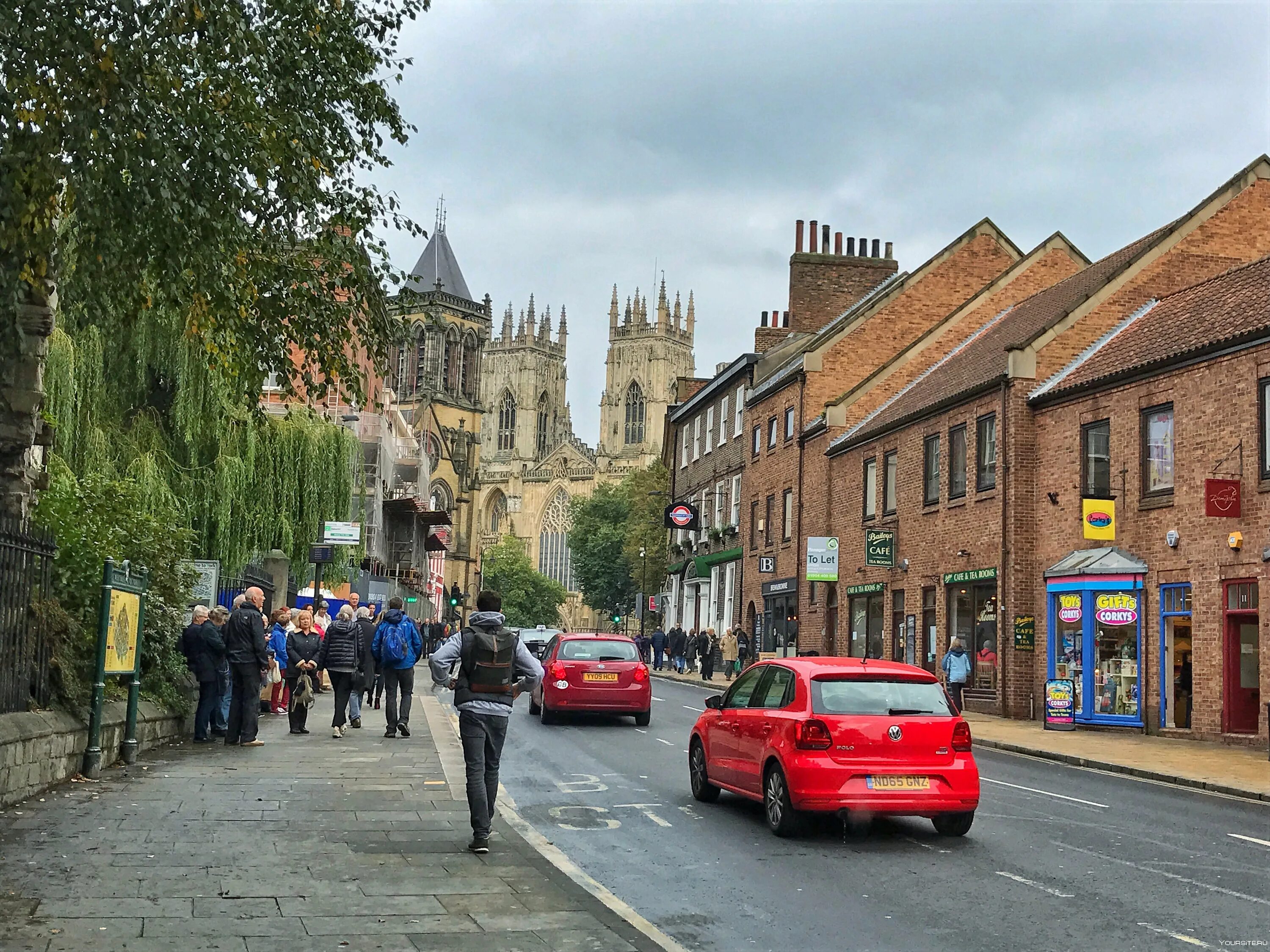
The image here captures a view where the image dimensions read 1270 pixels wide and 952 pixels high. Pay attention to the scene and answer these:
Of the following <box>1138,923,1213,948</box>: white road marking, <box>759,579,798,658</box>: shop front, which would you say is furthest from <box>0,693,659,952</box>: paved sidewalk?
<box>759,579,798,658</box>: shop front

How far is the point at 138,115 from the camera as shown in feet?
29.7

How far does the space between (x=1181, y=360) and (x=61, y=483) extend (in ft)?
55.3

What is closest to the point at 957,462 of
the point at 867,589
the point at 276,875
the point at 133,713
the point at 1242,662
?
the point at 867,589

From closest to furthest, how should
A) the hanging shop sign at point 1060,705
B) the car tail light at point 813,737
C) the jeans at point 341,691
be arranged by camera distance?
the car tail light at point 813,737 < the jeans at point 341,691 < the hanging shop sign at point 1060,705

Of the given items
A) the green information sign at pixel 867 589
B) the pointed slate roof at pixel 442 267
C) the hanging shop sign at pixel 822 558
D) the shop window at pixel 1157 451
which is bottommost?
the green information sign at pixel 867 589

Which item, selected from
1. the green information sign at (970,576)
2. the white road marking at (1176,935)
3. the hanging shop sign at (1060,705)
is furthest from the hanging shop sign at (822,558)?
the white road marking at (1176,935)

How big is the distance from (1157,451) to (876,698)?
14.2m

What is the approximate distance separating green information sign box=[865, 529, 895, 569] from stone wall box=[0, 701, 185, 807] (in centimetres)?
2110

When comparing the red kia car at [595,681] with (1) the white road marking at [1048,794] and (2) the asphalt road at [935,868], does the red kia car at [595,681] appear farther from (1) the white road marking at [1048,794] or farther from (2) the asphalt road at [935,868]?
(1) the white road marking at [1048,794]

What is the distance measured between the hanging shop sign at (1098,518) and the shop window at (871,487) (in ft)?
37.9

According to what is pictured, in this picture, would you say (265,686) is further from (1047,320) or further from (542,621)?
(542,621)

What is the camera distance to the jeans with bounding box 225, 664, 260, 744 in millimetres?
17094

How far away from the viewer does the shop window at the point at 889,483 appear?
34812mm

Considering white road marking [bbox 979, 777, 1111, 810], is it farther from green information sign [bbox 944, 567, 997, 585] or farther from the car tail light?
green information sign [bbox 944, 567, 997, 585]
